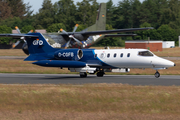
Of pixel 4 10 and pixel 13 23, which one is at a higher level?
pixel 4 10

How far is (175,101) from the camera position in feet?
46.4

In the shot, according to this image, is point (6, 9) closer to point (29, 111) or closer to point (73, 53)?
point (73, 53)

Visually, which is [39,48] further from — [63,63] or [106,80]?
[106,80]

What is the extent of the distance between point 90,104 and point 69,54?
581 inches

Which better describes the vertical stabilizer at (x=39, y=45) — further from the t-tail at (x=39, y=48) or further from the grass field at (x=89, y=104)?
the grass field at (x=89, y=104)

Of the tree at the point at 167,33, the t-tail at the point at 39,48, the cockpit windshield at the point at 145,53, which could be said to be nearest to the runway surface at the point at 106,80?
the cockpit windshield at the point at 145,53

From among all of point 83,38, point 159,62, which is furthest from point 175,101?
point 83,38

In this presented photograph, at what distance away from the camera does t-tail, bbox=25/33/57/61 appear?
95.8 ft

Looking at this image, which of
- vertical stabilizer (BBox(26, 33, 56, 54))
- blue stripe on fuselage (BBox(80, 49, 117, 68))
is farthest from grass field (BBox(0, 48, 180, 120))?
vertical stabilizer (BBox(26, 33, 56, 54))

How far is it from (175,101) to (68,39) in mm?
38346

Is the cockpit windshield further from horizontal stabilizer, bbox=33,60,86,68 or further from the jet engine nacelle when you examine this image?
the jet engine nacelle

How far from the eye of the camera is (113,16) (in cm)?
16112

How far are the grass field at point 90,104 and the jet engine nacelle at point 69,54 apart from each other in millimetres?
11073

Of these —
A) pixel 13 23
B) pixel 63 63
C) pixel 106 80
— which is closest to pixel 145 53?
pixel 106 80
